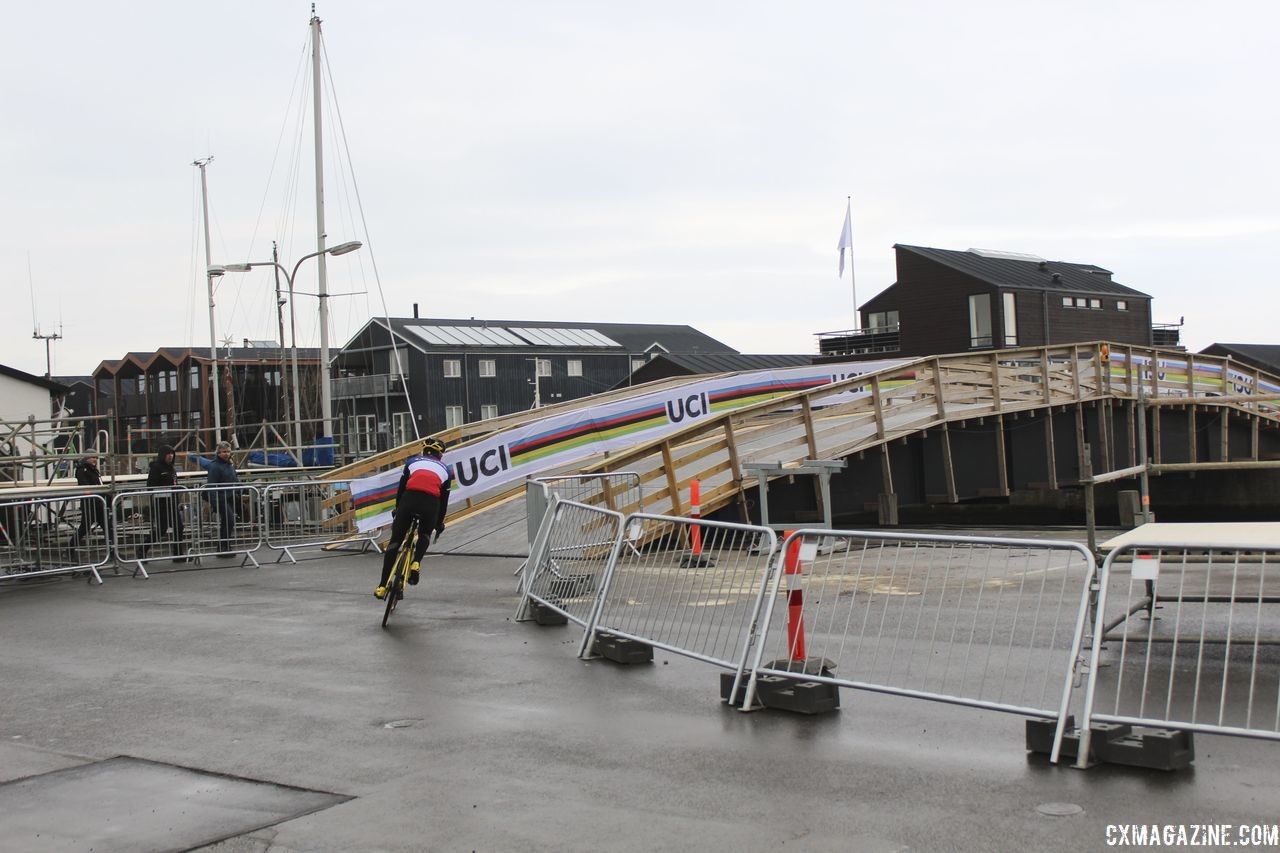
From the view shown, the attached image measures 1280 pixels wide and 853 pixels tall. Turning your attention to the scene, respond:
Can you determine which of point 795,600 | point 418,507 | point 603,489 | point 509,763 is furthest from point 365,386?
point 509,763

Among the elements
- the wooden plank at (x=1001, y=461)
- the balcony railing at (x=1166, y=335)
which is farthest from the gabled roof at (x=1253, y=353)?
the wooden plank at (x=1001, y=461)

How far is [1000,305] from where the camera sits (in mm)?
55531

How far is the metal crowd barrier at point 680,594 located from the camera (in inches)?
375

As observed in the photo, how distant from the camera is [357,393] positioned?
81.5 meters

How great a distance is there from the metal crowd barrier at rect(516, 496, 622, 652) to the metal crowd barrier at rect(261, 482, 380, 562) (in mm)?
8661

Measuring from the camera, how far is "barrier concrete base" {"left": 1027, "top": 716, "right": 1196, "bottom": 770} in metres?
6.23

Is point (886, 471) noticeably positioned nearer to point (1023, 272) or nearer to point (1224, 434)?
point (1224, 434)

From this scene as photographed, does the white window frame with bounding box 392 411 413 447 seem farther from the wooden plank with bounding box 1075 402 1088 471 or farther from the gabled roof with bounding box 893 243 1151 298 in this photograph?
the wooden plank with bounding box 1075 402 1088 471

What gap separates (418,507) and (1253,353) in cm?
6664

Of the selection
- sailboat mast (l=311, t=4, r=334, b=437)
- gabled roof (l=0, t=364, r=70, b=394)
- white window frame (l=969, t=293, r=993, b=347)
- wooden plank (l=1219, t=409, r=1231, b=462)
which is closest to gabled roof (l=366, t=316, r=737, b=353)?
gabled roof (l=0, t=364, r=70, b=394)

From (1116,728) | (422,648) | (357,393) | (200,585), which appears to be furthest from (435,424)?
(1116,728)

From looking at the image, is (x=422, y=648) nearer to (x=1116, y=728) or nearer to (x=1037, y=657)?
(x=1037, y=657)

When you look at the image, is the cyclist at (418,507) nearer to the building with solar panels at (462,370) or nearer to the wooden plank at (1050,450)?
the wooden plank at (1050,450)

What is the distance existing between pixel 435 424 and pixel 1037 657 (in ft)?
231
